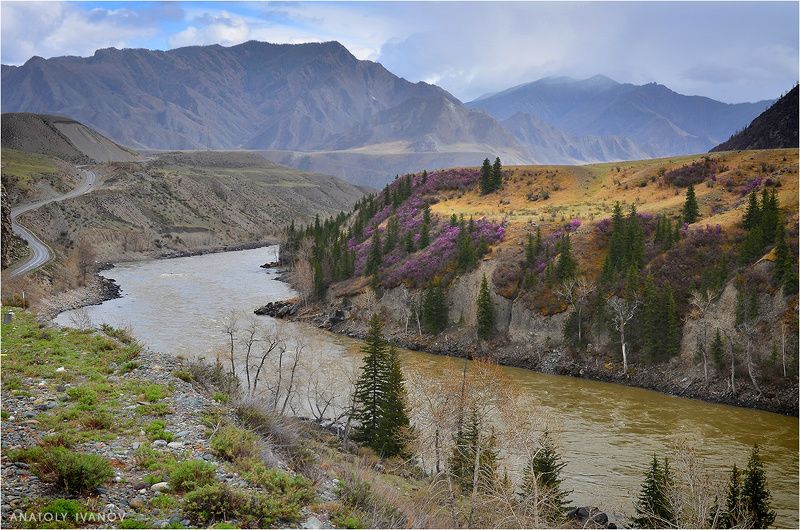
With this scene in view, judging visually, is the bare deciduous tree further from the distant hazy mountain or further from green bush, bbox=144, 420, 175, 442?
the distant hazy mountain

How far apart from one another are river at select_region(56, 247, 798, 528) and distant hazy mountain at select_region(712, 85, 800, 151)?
85.1 meters

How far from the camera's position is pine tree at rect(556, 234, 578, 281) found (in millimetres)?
60156

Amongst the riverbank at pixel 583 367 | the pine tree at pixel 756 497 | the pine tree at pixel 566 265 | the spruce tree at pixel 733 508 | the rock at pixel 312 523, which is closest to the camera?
Result: the rock at pixel 312 523

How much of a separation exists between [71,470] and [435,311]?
54.5m

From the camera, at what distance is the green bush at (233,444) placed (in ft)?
51.0

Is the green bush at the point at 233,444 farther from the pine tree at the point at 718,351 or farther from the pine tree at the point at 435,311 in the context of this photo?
the pine tree at the point at 435,311

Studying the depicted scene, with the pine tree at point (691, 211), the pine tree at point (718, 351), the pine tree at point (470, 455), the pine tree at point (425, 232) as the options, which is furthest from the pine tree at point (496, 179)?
the pine tree at point (470, 455)

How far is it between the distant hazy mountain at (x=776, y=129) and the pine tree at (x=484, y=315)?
7977cm

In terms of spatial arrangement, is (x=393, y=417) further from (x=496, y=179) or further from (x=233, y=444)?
(x=496, y=179)

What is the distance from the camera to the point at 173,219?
15688 cm

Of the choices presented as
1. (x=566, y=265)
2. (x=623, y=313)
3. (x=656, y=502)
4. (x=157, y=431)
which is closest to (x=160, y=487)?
(x=157, y=431)

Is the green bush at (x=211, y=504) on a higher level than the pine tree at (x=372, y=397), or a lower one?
higher

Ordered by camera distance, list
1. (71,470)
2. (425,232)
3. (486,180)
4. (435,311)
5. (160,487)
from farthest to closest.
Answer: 1. (486,180)
2. (425,232)
3. (435,311)
4. (160,487)
5. (71,470)

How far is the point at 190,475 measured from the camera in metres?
13.5
